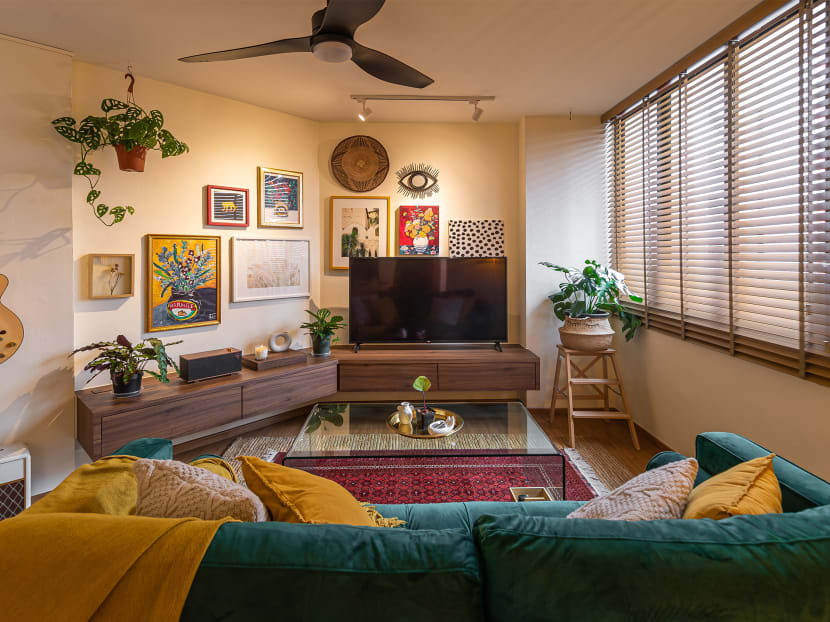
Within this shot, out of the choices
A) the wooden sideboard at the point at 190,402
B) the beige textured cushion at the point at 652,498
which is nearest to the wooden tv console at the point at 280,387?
the wooden sideboard at the point at 190,402

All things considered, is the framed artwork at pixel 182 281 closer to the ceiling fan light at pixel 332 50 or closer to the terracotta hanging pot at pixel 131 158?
the terracotta hanging pot at pixel 131 158

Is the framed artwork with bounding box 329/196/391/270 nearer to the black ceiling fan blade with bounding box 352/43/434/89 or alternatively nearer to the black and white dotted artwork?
the black and white dotted artwork

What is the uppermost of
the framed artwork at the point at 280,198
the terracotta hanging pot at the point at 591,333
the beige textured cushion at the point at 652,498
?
the framed artwork at the point at 280,198

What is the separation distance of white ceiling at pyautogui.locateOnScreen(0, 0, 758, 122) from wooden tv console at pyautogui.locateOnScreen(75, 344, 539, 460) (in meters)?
2.02

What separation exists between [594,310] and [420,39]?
2321 millimetres

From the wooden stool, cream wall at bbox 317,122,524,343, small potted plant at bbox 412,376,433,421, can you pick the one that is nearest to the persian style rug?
small potted plant at bbox 412,376,433,421

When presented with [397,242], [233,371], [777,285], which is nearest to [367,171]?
[397,242]

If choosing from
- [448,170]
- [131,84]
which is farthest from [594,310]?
[131,84]

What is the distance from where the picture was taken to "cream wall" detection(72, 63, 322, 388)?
2736mm

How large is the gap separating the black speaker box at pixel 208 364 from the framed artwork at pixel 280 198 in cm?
113

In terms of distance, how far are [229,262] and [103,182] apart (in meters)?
0.94

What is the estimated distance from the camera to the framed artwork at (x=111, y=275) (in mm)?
2744

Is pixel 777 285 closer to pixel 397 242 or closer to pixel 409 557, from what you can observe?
pixel 409 557

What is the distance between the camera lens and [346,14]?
1718 millimetres
